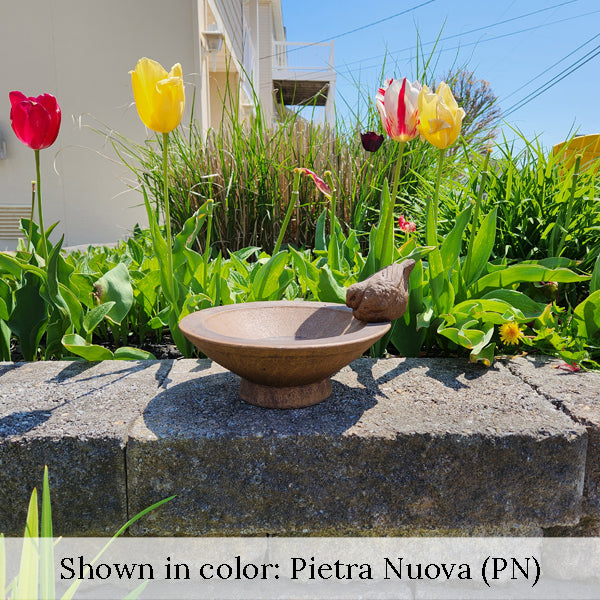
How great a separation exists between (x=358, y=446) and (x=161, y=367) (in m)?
0.60

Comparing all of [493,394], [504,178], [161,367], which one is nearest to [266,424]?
[161,367]

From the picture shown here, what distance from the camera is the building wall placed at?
537cm

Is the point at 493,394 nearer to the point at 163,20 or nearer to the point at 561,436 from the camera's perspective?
the point at 561,436

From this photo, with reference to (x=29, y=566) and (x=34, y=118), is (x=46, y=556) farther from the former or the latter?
(x=34, y=118)

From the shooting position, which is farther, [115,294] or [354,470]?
[115,294]

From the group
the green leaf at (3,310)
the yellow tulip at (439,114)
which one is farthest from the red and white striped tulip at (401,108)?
the green leaf at (3,310)

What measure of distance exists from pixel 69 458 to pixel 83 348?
352 mm

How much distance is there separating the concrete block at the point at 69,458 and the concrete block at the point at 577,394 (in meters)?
0.94

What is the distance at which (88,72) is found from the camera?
5.51 m

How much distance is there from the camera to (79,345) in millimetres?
1284

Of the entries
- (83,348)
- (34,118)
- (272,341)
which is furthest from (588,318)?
(34,118)

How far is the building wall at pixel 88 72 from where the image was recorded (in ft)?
17.6

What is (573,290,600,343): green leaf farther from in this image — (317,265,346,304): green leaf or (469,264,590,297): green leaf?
(317,265,346,304): green leaf

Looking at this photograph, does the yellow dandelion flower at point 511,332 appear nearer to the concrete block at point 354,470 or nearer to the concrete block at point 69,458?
the concrete block at point 354,470
